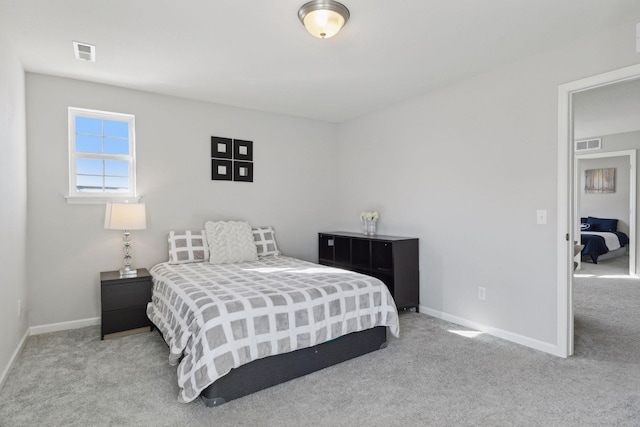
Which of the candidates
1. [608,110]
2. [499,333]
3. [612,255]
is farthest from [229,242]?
[612,255]

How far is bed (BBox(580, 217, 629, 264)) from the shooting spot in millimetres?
6699

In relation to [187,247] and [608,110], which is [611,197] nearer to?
[608,110]

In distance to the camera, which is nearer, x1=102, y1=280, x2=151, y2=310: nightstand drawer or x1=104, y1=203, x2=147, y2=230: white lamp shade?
x1=102, y1=280, x2=151, y2=310: nightstand drawer

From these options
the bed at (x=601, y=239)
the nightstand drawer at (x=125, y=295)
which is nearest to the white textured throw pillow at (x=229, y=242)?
the nightstand drawer at (x=125, y=295)

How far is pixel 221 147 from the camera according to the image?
425cm

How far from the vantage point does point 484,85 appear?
3.30 meters

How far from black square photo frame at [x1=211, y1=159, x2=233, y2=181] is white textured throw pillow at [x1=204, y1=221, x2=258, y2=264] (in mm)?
573

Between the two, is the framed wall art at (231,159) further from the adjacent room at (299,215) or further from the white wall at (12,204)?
the white wall at (12,204)

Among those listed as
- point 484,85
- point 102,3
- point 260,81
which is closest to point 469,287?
point 484,85

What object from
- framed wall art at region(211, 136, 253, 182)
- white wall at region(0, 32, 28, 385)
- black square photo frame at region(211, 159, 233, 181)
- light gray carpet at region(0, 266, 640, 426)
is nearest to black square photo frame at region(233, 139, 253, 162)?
framed wall art at region(211, 136, 253, 182)

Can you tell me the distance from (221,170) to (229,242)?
36.4 inches

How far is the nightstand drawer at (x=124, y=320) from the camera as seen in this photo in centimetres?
315

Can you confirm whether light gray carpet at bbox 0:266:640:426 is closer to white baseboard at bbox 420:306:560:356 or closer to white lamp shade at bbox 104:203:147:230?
white baseboard at bbox 420:306:560:356

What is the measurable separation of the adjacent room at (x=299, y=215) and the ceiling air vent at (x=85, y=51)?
20 millimetres
